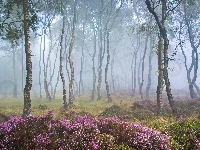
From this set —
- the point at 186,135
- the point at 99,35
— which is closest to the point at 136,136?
the point at 186,135

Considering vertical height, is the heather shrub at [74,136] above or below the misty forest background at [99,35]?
below

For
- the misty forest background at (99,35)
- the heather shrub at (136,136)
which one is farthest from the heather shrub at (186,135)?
the misty forest background at (99,35)

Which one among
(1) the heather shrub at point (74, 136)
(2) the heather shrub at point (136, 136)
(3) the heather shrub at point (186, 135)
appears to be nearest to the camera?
(1) the heather shrub at point (74, 136)

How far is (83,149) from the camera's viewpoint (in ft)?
22.5

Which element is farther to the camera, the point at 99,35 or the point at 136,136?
the point at 99,35

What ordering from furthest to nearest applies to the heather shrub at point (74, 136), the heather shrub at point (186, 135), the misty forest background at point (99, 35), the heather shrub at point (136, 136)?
the misty forest background at point (99, 35) → the heather shrub at point (186, 135) → the heather shrub at point (136, 136) → the heather shrub at point (74, 136)

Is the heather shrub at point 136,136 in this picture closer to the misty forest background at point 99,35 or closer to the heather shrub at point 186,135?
the heather shrub at point 186,135

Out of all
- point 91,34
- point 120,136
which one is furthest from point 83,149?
point 91,34

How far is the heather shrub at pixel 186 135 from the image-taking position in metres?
7.71

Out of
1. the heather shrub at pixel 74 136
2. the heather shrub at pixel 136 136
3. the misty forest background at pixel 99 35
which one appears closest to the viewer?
the heather shrub at pixel 74 136

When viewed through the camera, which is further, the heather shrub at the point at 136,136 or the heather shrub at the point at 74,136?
the heather shrub at the point at 136,136

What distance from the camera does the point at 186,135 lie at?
8648 millimetres

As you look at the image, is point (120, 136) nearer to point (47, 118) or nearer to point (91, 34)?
point (47, 118)

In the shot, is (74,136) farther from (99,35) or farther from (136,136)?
(99,35)
